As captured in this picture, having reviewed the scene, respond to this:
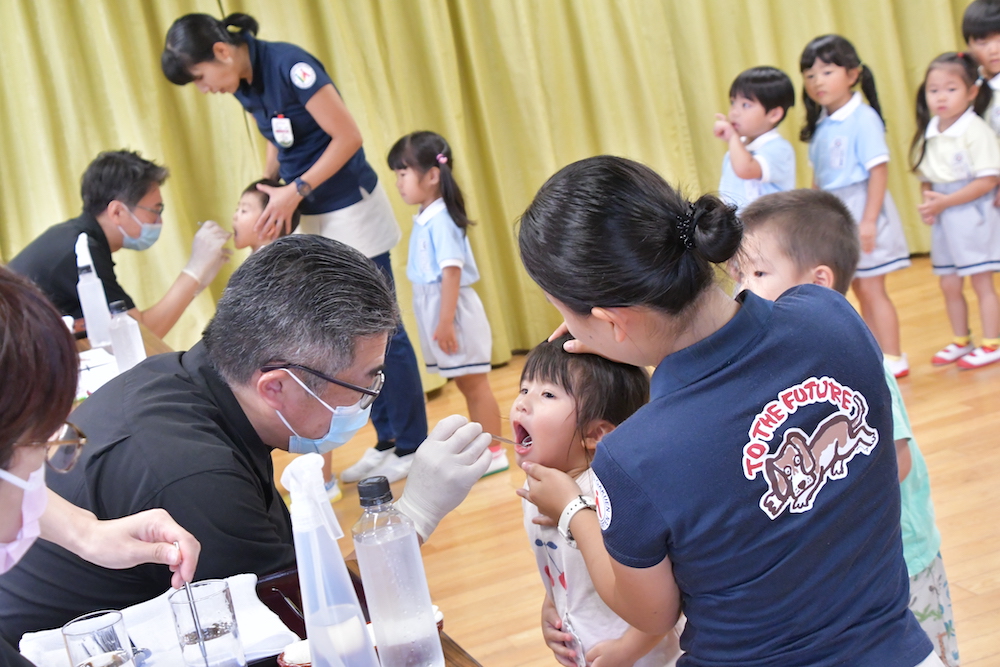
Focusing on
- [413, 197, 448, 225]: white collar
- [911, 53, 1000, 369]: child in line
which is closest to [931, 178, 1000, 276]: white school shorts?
[911, 53, 1000, 369]: child in line

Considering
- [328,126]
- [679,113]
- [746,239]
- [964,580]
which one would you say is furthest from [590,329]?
[679,113]

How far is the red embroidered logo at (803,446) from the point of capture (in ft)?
3.17

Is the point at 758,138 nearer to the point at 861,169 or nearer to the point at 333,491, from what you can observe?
the point at 861,169

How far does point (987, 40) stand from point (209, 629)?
347cm

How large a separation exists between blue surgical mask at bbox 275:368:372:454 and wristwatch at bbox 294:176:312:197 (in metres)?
1.72

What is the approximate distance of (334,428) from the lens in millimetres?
1511

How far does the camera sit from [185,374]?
56.8 inches

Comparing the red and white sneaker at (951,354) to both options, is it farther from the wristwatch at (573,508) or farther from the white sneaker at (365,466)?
the wristwatch at (573,508)

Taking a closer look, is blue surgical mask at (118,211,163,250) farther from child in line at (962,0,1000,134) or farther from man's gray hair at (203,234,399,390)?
child in line at (962,0,1000,134)

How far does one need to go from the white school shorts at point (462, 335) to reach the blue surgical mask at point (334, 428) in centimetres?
177

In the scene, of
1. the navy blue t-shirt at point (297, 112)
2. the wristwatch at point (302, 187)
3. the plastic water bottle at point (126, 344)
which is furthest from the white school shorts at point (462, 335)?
the plastic water bottle at point (126, 344)

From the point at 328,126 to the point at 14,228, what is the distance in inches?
74.0

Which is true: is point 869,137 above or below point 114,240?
below

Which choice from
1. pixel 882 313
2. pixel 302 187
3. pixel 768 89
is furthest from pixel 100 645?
pixel 768 89
